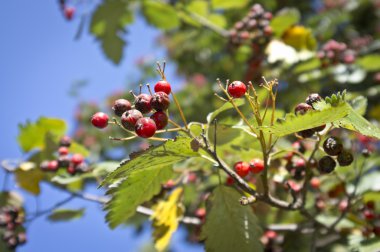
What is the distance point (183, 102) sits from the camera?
5359 millimetres

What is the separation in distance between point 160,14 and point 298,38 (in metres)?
1.30

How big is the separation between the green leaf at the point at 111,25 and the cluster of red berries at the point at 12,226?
1.44m

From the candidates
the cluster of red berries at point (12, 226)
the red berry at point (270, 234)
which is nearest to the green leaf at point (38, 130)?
the cluster of red berries at point (12, 226)

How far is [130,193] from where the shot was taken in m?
1.72

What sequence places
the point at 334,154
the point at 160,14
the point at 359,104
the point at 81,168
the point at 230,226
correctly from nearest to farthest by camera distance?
the point at 334,154 < the point at 230,226 < the point at 359,104 < the point at 81,168 < the point at 160,14

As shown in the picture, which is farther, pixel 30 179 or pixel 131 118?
pixel 30 179

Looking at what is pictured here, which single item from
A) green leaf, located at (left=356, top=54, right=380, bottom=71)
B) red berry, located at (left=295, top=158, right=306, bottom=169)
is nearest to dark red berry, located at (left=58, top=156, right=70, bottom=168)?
red berry, located at (left=295, top=158, right=306, bottom=169)

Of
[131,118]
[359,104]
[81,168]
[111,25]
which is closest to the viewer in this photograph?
[131,118]

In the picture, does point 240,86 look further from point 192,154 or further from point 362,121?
point 362,121

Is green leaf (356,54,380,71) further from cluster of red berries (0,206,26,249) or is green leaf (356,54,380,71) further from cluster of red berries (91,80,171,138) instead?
cluster of red berries (0,206,26,249)

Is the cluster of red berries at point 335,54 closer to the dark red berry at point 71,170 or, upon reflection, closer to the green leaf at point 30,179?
the dark red berry at point 71,170

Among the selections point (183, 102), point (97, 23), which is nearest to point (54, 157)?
point (97, 23)

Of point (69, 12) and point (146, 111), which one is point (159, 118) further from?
point (69, 12)

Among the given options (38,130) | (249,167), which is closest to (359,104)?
(249,167)
